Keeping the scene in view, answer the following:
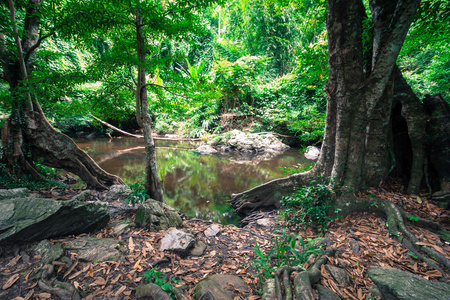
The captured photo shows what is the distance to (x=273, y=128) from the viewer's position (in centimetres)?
1314

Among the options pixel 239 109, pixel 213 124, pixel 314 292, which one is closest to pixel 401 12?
pixel 314 292

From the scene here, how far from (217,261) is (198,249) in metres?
0.37

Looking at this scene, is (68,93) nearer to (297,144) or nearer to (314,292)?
(314,292)

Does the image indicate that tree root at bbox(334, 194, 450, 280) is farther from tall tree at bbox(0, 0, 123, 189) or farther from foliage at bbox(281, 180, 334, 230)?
tall tree at bbox(0, 0, 123, 189)

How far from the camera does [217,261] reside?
244cm

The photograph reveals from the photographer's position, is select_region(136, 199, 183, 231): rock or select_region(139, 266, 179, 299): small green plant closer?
select_region(139, 266, 179, 299): small green plant

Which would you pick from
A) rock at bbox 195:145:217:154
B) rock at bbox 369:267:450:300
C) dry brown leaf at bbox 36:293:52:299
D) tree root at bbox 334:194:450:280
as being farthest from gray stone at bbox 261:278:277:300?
rock at bbox 195:145:217:154

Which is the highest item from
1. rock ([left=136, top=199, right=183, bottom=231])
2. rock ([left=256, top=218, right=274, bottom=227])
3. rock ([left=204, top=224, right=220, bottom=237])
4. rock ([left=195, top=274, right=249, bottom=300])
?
rock ([left=136, top=199, right=183, bottom=231])

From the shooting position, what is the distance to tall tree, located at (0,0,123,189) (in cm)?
340

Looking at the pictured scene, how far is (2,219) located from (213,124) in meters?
14.5

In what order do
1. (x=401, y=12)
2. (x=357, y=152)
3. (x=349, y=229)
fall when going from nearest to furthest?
(x=401, y=12) < (x=349, y=229) < (x=357, y=152)

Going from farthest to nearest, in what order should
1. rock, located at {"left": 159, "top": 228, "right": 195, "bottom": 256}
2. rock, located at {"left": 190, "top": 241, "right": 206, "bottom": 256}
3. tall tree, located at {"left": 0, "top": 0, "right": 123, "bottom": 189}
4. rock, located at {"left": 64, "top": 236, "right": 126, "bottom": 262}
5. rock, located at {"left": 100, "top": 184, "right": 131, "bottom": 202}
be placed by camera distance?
rock, located at {"left": 100, "top": 184, "right": 131, "bottom": 202}, tall tree, located at {"left": 0, "top": 0, "right": 123, "bottom": 189}, rock, located at {"left": 190, "top": 241, "right": 206, "bottom": 256}, rock, located at {"left": 159, "top": 228, "right": 195, "bottom": 256}, rock, located at {"left": 64, "top": 236, "right": 126, "bottom": 262}

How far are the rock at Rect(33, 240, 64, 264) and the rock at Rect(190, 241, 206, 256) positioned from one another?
153cm

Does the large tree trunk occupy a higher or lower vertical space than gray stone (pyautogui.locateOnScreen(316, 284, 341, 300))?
higher
